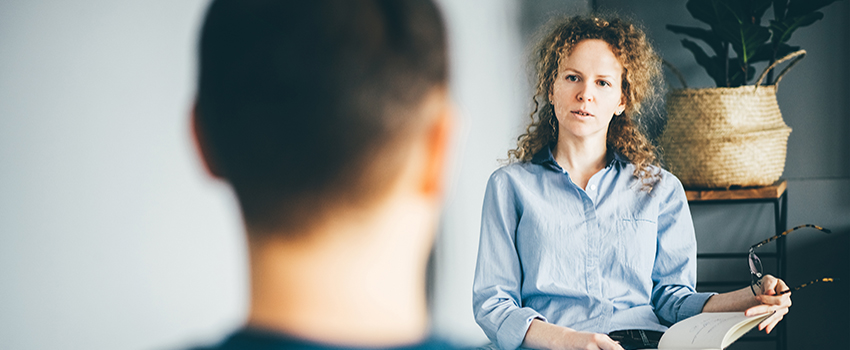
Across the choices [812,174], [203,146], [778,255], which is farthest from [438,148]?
[812,174]

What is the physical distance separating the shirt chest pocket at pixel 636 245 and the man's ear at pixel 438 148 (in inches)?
16.4

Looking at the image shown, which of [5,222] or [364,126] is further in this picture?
[364,126]

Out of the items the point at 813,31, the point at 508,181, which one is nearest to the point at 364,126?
the point at 508,181

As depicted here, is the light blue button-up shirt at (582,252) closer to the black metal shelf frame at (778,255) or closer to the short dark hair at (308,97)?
the short dark hair at (308,97)

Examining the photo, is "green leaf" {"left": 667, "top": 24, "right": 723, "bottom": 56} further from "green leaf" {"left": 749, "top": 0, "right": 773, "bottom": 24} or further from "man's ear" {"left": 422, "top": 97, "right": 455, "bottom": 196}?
"man's ear" {"left": 422, "top": 97, "right": 455, "bottom": 196}

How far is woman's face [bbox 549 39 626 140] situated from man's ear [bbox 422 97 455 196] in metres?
0.36

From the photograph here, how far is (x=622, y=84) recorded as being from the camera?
2.94ft

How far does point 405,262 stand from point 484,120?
220mm

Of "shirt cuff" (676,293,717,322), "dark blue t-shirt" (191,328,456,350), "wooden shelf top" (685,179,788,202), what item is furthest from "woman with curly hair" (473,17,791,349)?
"wooden shelf top" (685,179,788,202)

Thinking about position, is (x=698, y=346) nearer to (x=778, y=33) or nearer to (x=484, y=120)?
(x=484, y=120)

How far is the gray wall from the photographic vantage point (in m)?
1.51

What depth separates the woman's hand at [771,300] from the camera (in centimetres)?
69

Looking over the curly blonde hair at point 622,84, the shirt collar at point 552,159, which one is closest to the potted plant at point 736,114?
the curly blonde hair at point 622,84

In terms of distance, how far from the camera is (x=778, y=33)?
1287 mm
